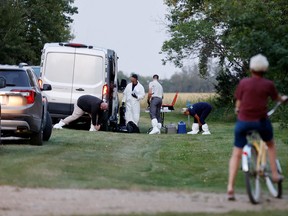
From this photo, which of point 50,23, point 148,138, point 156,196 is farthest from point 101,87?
point 50,23

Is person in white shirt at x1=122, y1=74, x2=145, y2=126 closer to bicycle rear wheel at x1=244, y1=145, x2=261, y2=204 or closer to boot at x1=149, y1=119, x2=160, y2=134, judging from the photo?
boot at x1=149, y1=119, x2=160, y2=134

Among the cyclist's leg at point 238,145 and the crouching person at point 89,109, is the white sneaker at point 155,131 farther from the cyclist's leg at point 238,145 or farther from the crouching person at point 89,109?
the cyclist's leg at point 238,145

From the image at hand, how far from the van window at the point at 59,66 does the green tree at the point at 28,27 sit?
25833mm

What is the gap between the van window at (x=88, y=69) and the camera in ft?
96.8

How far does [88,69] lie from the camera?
29609mm

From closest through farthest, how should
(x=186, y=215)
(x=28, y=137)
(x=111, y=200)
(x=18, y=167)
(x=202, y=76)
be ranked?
(x=186, y=215), (x=111, y=200), (x=18, y=167), (x=28, y=137), (x=202, y=76)

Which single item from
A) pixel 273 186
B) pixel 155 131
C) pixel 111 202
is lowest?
pixel 155 131

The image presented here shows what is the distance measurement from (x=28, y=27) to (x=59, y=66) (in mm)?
36754

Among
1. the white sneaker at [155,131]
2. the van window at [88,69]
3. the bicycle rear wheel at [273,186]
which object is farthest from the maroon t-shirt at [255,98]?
the white sneaker at [155,131]

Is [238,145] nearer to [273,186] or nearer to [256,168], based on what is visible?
[256,168]

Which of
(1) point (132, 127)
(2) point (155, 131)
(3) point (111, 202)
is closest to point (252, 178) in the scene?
(3) point (111, 202)

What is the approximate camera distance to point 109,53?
30.2 metres

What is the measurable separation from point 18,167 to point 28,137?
593 centimetres

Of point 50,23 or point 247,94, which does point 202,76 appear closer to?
point 50,23
